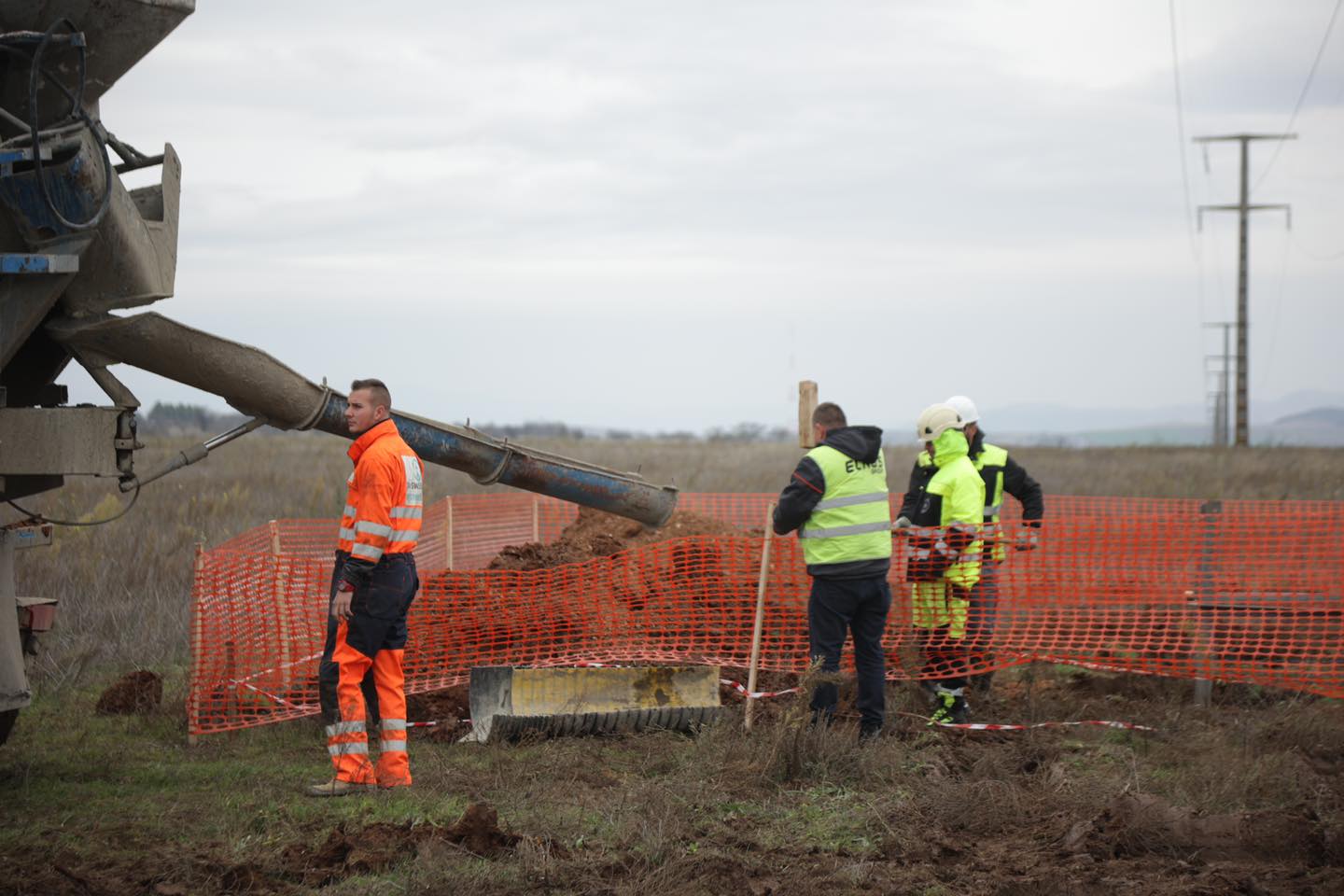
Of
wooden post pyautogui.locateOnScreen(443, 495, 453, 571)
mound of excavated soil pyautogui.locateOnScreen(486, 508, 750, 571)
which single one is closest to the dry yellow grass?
mound of excavated soil pyautogui.locateOnScreen(486, 508, 750, 571)

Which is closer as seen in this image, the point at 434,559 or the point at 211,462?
the point at 434,559

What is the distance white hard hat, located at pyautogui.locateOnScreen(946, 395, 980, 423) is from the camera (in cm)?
961

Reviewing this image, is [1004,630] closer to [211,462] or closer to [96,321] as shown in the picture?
[96,321]

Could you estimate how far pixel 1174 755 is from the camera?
8047 mm

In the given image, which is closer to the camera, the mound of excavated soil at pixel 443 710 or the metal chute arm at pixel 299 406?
the metal chute arm at pixel 299 406

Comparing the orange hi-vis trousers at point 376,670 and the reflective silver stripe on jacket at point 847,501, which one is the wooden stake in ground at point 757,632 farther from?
the orange hi-vis trousers at point 376,670

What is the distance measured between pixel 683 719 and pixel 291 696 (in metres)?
2.75

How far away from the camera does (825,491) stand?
8.12 m

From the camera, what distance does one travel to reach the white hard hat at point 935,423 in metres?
9.21

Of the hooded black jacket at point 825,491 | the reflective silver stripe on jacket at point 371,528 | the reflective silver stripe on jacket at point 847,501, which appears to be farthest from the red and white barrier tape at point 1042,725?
the reflective silver stripe on jacket at point 371,528

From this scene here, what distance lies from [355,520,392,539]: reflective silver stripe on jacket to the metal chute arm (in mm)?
734

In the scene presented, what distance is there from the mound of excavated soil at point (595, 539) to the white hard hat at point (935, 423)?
223cm

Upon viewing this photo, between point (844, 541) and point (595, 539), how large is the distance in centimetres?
329

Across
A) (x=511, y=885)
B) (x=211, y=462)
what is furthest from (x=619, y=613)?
(x=211, y=462)
